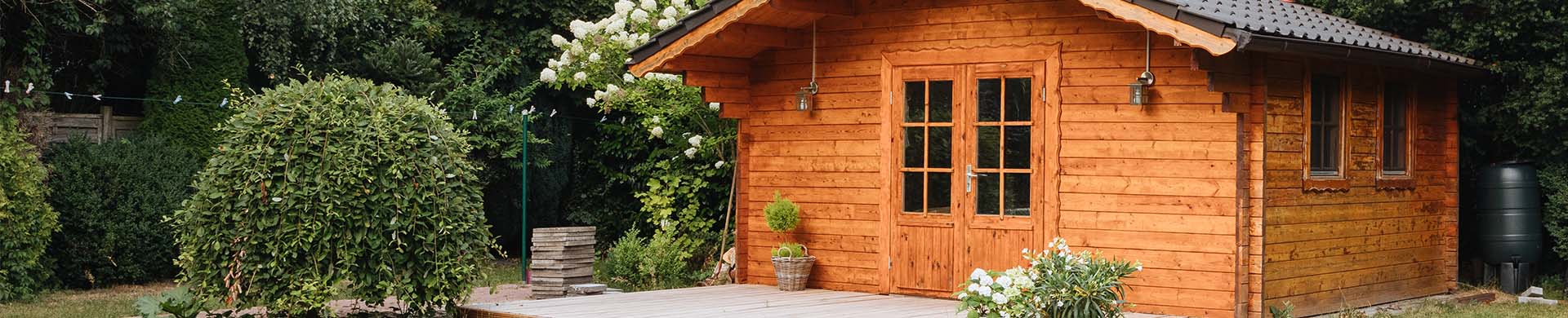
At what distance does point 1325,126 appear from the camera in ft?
32.0

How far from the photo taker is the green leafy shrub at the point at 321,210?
27.2 ft

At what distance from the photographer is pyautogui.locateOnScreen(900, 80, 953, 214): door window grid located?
391 inches

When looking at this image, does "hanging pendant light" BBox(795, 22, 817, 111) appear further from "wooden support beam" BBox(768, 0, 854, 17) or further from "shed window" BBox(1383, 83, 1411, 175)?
"shed window" BBox(1383, 83, 1411, 175)

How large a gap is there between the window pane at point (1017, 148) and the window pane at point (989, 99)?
13cm

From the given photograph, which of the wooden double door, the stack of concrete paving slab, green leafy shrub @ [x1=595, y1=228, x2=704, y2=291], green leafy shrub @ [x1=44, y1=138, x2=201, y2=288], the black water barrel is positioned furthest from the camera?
green leafy shrub @ [x1=595, y1=228, x2=704, y2=291]

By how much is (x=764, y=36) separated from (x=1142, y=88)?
2795 mm

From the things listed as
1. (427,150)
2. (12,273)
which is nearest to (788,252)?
(427,150)

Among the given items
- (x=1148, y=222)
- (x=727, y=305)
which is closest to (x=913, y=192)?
(x=727, y=305)

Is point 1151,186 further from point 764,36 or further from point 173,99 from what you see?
point 173,99

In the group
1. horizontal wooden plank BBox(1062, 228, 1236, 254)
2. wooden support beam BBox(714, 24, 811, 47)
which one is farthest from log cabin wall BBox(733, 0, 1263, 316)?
wooden support beam BBox(714, 24, 811, 47)

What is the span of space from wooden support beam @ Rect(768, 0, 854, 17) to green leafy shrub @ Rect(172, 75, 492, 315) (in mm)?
2556

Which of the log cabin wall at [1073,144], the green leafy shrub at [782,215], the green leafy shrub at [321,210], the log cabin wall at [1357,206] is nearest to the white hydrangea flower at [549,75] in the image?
the log cabin wall at [1073,144]

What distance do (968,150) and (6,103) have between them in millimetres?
7350

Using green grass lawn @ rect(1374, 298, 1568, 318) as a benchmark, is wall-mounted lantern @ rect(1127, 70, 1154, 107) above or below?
above
